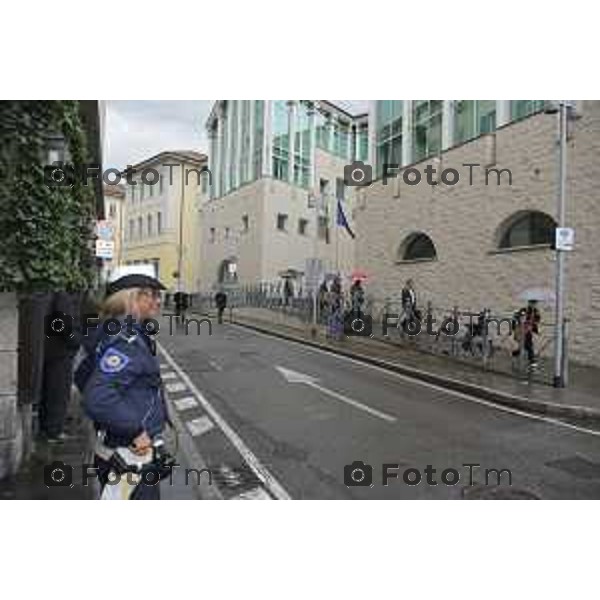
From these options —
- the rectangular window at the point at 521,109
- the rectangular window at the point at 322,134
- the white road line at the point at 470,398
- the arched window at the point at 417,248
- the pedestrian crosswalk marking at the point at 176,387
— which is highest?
the rectangular window at the point at 322,134

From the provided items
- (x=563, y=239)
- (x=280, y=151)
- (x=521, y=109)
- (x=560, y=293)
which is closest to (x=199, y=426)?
(x=560, y=293)

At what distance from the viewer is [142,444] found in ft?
12.1

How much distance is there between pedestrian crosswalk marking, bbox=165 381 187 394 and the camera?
41.0ft

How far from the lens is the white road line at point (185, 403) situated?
10859 millimetres

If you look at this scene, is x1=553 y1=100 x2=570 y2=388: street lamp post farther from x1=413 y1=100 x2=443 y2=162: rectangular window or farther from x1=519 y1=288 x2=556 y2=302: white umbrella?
x1=413 y1=100 x2=443 y2=162: rectangular window

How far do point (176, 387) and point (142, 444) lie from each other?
9.30 metres

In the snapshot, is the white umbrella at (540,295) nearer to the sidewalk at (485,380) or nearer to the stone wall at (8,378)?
the sidewalk at (485,380)

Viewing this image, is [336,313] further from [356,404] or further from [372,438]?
[372,438]

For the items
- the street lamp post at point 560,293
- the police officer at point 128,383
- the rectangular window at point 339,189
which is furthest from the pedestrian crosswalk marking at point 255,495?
the rectangular window at point 339,189

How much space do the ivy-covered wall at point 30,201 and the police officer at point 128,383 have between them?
2446mm

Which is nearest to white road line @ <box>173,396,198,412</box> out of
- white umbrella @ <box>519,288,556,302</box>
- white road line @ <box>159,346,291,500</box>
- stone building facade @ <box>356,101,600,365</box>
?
white road line @ <box>159,346,291,500</box>

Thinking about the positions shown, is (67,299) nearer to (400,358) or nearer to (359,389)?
(359,389)

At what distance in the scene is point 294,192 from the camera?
144ft

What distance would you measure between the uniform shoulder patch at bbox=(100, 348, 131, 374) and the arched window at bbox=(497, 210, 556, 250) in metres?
16.4
